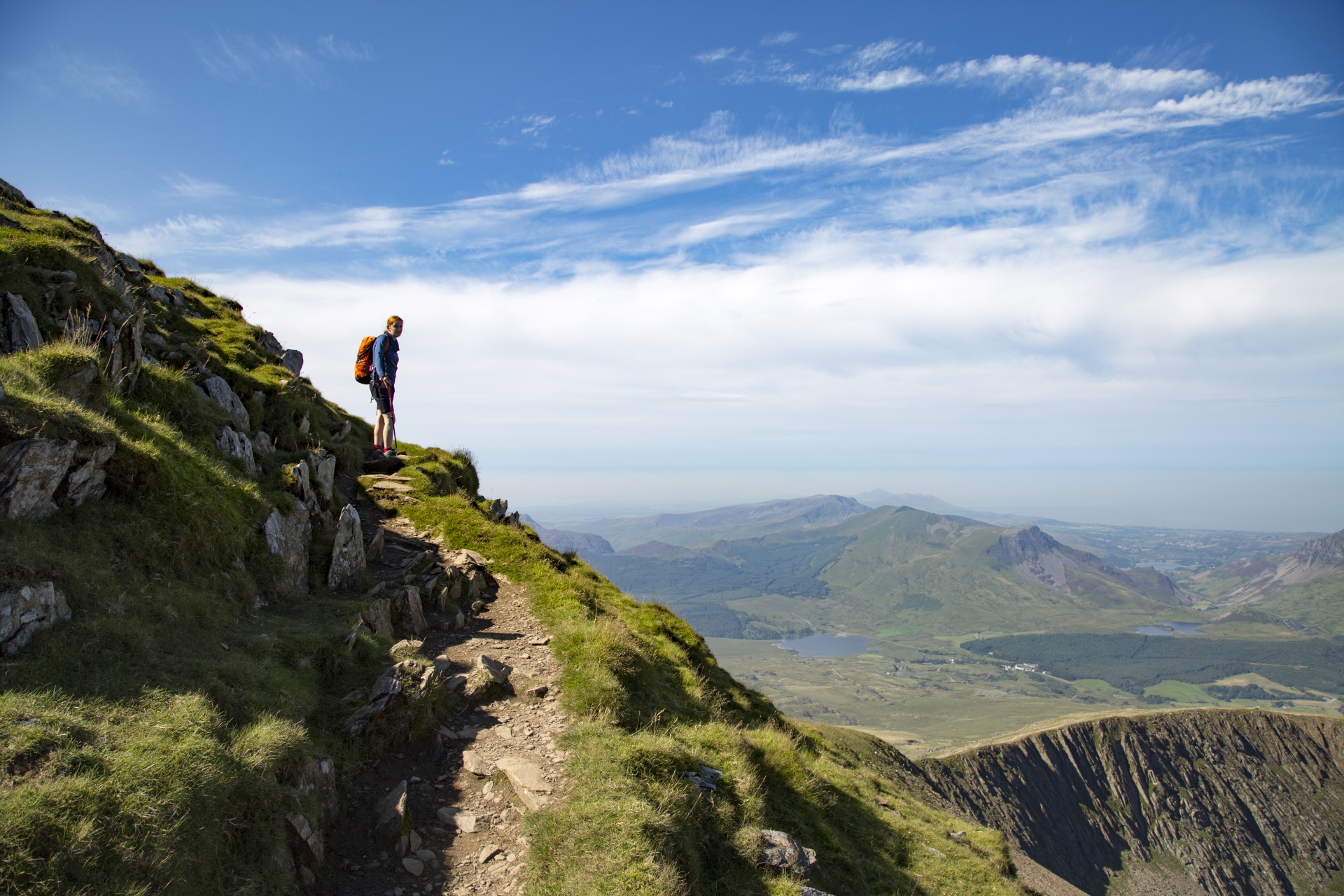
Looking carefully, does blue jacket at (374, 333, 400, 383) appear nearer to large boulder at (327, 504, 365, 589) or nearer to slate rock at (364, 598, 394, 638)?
large boulder at (327, 504, 365, 589)

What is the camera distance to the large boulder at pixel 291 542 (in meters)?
13.1

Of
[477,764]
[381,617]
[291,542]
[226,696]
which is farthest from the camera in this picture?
[291,542]

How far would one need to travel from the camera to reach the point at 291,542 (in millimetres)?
13773

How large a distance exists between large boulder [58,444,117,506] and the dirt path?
6.65 meters

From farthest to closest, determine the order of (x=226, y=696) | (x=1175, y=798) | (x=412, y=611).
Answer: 1. (x=1175, y=798)
2. (x=412, y=611)
3. (x=226, y=696)

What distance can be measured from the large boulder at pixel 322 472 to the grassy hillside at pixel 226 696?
67 centimetres

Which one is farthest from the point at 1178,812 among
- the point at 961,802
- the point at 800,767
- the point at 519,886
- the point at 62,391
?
the point at 62,391

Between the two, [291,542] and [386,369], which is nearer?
[291,542]

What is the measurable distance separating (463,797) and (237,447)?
1107 cm

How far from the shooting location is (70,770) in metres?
6.28

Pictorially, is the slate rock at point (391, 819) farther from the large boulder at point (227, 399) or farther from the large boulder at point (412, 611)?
the large boulder at point (227, 399)

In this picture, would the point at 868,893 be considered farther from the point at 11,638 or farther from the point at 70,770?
the point at 11,638

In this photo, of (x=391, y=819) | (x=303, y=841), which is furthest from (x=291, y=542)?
(x=303, y=841)

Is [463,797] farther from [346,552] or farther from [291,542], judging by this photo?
[346,552]
